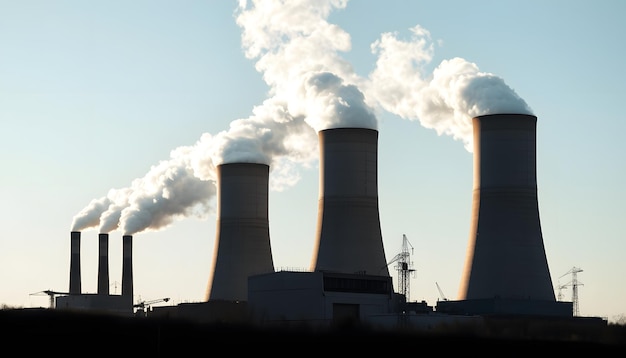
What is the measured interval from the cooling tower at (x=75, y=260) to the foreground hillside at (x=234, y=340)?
35384 mm

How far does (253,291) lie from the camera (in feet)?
175

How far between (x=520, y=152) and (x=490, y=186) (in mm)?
1773

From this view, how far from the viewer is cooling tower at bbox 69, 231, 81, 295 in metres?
74.9

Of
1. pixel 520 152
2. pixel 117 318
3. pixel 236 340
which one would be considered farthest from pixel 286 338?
pixel 520 152

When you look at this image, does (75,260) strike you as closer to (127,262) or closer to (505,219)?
(127,262)

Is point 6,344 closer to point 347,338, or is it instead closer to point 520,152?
point 347,338

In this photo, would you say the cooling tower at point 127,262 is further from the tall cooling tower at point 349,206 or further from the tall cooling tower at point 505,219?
the tall cooling tower at point 505,219

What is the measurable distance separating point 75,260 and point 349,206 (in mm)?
27735

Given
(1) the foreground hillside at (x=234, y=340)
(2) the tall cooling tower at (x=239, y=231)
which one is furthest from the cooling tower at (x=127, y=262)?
(1) the foreground hillside at (x=234, y=340)

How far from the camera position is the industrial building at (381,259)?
4891 cm

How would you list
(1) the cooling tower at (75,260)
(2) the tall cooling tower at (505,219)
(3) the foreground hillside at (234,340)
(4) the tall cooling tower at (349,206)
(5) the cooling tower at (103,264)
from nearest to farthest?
(3) the foreground hillside at (234,340), (2) the tall cooling tower at (505,219), (4) the tall cooling tower at (349,206), (5) the cooling tower at (103,264), (1) the cooling tower at (75,260)

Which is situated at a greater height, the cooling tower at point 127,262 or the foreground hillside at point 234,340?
the cooling tower at point 127,262

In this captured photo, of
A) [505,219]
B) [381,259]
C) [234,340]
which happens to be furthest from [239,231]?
[234,340]

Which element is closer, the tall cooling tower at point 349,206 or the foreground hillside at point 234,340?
the foreground hillside at point 234,340
